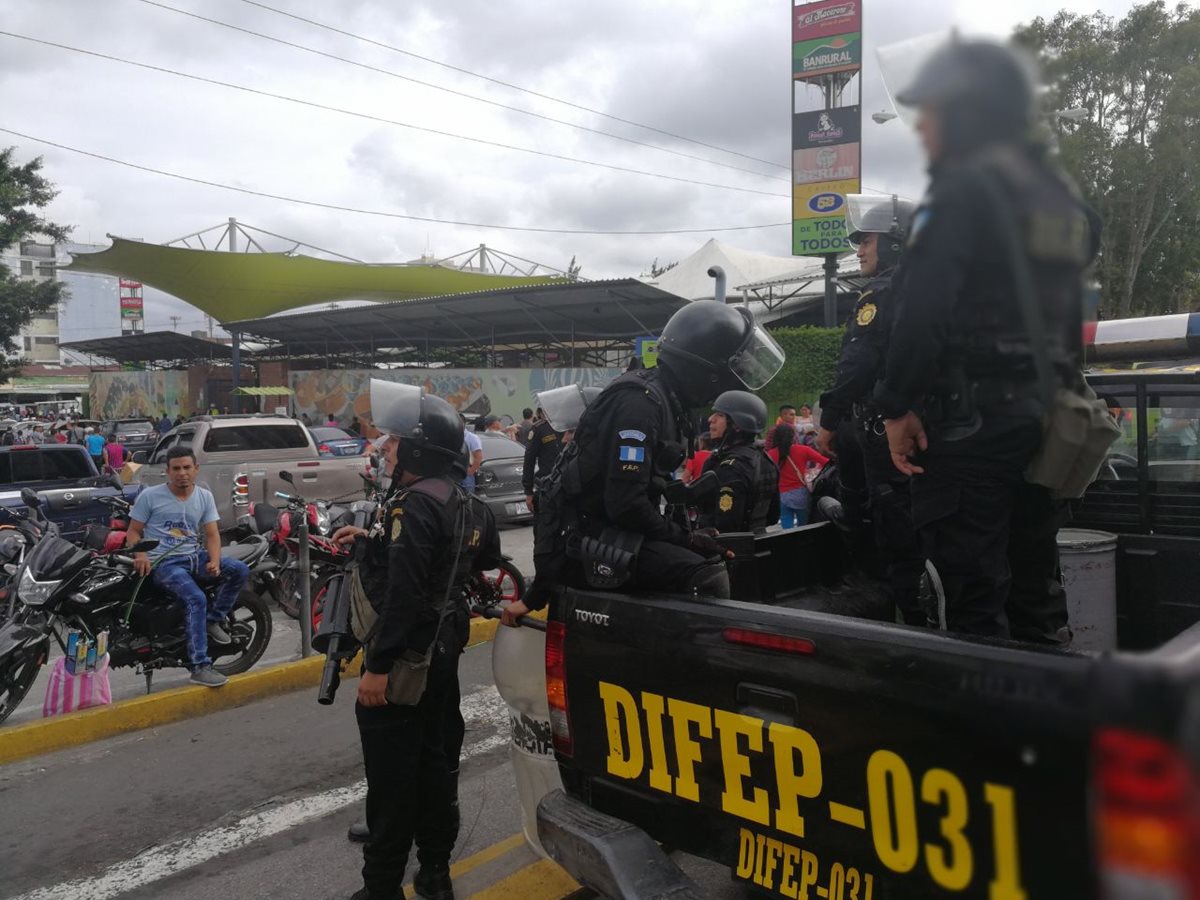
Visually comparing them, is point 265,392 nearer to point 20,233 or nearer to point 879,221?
point 20,233

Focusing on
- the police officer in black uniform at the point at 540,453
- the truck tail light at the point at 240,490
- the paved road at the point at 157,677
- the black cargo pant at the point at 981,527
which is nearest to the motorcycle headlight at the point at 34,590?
the paved road at the point at 157,677

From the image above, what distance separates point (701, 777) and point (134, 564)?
465 cm

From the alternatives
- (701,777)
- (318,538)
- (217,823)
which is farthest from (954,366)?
(318,538)

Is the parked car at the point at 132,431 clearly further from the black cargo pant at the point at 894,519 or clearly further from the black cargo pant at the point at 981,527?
the black cargo pant at the point at 981,527

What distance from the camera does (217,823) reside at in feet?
13.7

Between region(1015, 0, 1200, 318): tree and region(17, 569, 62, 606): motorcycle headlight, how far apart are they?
5.65m

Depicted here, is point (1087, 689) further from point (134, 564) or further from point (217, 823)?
point (134, 564)

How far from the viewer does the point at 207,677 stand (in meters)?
5.84

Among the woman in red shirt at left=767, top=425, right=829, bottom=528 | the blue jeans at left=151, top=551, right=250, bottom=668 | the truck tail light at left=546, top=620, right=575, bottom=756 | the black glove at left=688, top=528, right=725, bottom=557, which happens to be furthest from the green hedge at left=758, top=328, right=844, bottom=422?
the truck tail light at left=546, top=620, right=575, bottom=756

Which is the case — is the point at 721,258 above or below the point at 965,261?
above

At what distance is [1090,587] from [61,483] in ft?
36.1

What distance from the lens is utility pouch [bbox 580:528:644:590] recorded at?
8.79ft

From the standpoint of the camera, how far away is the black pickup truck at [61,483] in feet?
33.1

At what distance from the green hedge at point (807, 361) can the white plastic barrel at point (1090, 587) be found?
16168 mm
